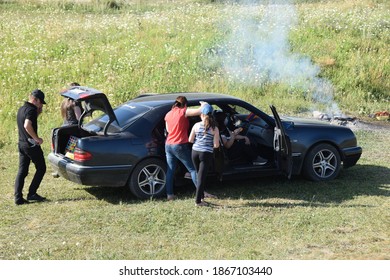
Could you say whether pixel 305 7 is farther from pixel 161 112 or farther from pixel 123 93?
pixel 161 112

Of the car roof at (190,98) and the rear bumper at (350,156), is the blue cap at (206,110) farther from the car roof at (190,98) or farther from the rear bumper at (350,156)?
the rear bumper at (350,156)

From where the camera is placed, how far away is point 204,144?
8.45 meters

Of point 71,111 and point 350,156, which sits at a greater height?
point 71,111

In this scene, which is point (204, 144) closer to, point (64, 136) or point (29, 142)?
point (64, 136)

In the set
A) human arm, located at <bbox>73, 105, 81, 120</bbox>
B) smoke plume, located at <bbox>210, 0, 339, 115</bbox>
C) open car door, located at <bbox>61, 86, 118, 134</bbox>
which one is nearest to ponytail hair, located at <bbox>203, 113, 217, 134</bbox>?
open car door, located at <bbox>61, 86, 118, 134</bbox>

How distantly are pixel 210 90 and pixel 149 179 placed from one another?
26.9 feet

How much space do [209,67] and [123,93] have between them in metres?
3.45

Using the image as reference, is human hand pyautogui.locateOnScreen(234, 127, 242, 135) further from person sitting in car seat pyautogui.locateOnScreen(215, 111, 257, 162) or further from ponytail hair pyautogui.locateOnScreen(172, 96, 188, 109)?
ponytail hair pyautogui.locateOnScreen(172, 96, 188, 109)

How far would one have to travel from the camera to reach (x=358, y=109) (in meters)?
16.8

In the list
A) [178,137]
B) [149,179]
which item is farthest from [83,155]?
[178,137]

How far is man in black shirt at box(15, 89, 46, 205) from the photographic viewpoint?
351 inches

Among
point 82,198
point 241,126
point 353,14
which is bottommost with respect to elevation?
point 82,198

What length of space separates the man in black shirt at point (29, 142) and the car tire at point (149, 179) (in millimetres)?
1445
